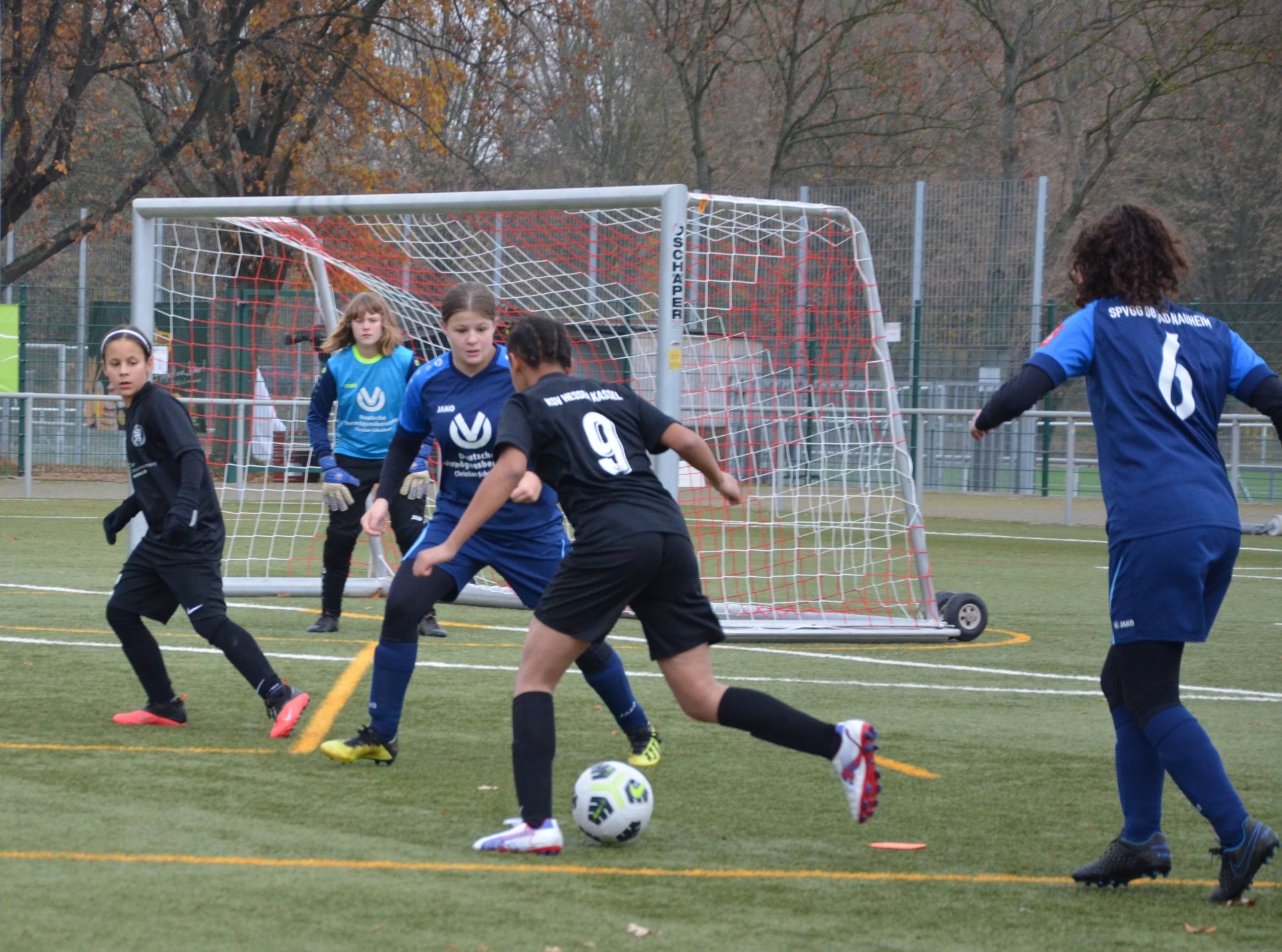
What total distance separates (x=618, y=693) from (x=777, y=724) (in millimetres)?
1251

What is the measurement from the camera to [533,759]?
4.52 metres

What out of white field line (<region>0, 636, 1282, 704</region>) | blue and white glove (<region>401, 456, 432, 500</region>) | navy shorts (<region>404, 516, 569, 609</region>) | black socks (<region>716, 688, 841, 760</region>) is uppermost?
blue and white glove (<region>401, 456, 432, 500</region>)

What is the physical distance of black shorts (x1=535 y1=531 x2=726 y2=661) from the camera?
4.56 m

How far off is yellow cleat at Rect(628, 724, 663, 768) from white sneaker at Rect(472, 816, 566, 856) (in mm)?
1258

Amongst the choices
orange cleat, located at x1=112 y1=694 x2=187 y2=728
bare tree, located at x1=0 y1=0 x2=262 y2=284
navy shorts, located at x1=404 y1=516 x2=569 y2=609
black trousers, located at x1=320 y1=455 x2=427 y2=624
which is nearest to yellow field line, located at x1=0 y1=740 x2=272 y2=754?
orange cleat, located at x1=112 y1=694 x2=187 y2=728

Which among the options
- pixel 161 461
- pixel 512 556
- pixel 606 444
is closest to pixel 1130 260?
pixel 606 444

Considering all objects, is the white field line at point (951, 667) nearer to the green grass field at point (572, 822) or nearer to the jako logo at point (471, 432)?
the green grass field at point (572, 822)

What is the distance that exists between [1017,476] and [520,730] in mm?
17143

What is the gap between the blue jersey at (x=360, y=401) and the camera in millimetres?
8906

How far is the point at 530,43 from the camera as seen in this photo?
2992 cm

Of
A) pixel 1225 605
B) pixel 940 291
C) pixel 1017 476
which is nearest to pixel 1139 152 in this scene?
pixel 940 291

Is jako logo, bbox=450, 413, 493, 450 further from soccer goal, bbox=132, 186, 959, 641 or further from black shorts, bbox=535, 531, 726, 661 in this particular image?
soccer goal, bbox=132, 186, 959, 641

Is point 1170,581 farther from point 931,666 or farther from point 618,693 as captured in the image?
point 931,666

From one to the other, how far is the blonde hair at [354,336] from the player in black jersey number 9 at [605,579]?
13.9ft
